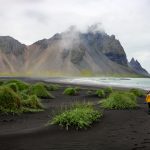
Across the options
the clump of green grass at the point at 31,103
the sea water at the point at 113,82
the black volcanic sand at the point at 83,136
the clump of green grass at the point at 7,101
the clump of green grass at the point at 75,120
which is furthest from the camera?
the sea water at the point at 113,82

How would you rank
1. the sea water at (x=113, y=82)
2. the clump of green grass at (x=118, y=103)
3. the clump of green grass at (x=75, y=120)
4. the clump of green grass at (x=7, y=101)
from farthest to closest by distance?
1. the sea water at (x=113, y=82)
2. the clump of green grass at (x=118, y=103)
3. the clump of green grass at (x=7, y=101)
4. the clump of green grass at (x=75, y=120)

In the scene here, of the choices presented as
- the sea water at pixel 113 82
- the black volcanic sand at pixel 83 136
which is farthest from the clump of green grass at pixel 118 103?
the sea water at pixel 113 82

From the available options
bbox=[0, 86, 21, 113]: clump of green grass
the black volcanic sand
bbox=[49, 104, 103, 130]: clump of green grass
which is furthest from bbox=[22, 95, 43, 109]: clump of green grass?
bbox=[49, 104, 103, 130]: clump of green grass

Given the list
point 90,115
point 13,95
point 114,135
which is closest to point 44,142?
point 114,135

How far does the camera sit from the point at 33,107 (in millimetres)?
19938

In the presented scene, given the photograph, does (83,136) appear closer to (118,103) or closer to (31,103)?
(118,103)

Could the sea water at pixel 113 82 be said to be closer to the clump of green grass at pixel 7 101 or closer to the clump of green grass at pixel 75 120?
the clump of green grass at pixel 7 101

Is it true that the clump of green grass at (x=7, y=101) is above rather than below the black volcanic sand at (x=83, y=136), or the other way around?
above

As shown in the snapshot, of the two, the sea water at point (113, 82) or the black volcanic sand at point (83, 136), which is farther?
the sea water at point (113, 82)

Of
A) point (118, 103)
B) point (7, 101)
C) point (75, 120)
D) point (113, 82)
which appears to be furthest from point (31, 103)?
point (113, 82)

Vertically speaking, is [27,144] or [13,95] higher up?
[13,95]

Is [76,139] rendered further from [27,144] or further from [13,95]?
[13,95]

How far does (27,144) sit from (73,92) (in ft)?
75.4

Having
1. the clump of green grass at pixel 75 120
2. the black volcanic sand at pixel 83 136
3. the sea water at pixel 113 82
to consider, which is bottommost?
the black volcanic sand at pixel 83 136
